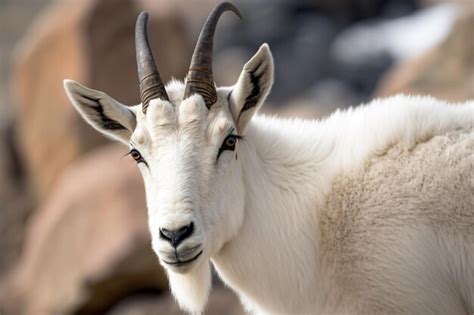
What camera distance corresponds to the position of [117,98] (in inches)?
798

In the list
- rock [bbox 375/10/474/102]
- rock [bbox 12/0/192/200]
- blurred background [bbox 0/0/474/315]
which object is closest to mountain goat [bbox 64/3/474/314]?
blurred background [bbox 0/0/474/315]

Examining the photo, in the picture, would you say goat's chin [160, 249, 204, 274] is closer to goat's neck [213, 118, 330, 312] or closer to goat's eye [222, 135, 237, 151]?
goat's neck [213, 118, 330, 312]

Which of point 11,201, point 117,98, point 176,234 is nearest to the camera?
point 176,234

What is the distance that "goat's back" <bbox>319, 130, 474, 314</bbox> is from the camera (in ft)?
22.0

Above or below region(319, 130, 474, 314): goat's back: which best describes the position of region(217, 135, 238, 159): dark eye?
above

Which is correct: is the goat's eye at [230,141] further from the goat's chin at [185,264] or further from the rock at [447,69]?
the rock at [447,69]

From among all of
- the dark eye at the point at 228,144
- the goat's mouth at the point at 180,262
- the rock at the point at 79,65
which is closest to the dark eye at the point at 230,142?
the dark eye at the point at 228,144

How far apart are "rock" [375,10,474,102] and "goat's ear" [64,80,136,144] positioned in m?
7.33

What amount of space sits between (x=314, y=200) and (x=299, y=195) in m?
0.15

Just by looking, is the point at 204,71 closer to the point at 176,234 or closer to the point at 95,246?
the point at 176,234

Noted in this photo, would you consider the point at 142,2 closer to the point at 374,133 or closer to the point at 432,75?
the point at 432,75

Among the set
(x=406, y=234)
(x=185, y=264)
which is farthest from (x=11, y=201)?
(x=406, y=234)

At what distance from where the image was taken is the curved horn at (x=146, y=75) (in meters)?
7.14

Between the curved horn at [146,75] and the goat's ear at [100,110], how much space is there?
12.1 inches
